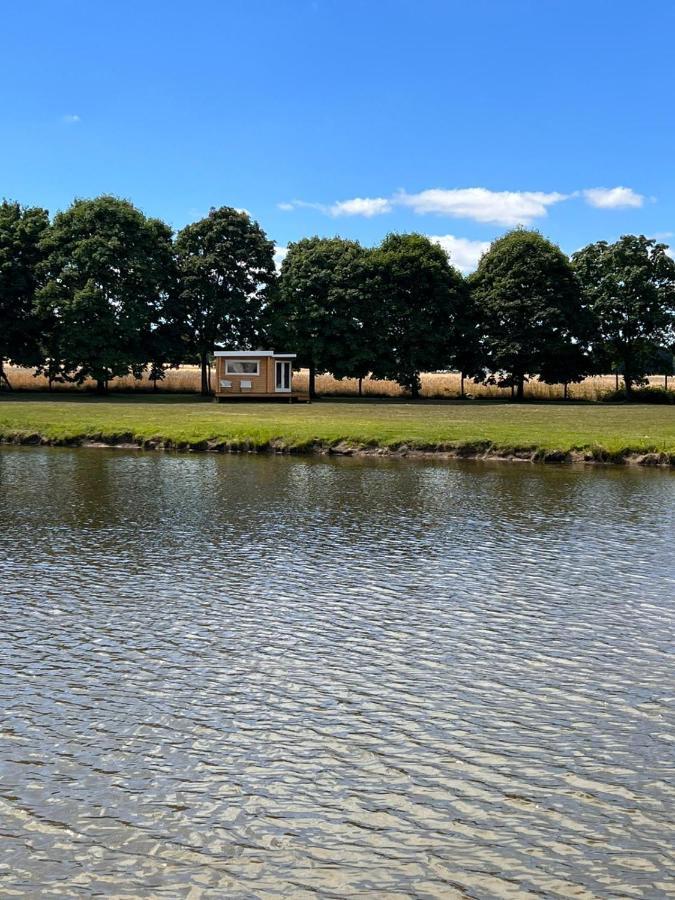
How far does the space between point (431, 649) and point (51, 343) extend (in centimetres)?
6442

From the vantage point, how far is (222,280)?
73.1 m

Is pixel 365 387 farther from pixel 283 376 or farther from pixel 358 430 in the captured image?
pixel 358 430

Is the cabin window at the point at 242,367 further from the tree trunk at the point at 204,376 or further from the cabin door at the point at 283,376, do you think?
the tree trunk at the point at 204,376

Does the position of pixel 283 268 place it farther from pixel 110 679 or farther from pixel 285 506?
pixel 110 679

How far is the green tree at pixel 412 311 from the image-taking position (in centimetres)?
7162

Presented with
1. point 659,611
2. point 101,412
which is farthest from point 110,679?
point 101,412

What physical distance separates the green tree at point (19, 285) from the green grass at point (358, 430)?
21125 mm

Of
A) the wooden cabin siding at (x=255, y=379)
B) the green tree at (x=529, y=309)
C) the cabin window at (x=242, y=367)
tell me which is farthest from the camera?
the green tree at (x=529, y=309)

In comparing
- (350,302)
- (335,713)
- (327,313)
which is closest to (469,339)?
(350,302)

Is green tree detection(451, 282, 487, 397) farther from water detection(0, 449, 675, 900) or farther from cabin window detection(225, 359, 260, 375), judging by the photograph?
water detection(0, 449, 675, 900)

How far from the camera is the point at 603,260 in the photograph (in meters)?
75.5

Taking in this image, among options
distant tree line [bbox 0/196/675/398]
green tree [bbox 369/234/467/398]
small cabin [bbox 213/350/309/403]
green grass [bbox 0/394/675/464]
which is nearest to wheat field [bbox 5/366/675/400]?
distant tree line [bbox 0/196/675/398]

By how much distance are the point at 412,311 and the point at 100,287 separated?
2543 centimetres

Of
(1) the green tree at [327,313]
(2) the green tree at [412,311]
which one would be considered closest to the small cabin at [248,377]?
(1) the green tree at [327,313]
